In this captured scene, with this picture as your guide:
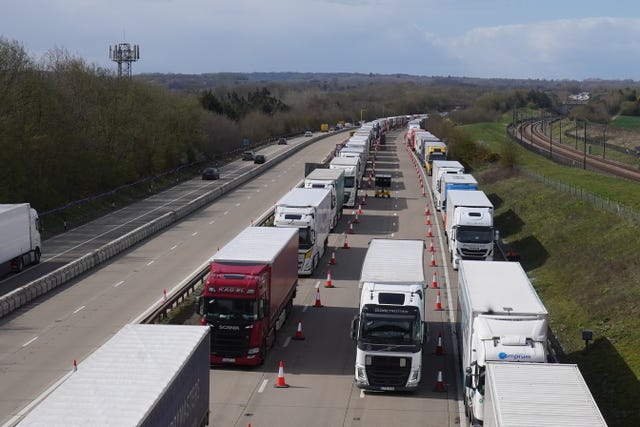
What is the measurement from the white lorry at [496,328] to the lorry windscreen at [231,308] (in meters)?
5.42

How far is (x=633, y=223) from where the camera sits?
121 ft

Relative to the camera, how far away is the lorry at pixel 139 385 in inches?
481

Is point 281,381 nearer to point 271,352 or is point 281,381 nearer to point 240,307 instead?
point 240,307

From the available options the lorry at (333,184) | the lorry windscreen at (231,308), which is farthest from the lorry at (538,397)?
the lorry at (333,184)

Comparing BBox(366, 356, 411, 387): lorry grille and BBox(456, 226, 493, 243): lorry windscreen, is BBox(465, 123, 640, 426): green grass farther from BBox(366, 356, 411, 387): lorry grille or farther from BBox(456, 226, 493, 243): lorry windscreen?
BBox(366, 356, 411, 387): lorry grille

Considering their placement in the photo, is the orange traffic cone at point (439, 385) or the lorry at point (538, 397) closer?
the lorry at point (538, 397)

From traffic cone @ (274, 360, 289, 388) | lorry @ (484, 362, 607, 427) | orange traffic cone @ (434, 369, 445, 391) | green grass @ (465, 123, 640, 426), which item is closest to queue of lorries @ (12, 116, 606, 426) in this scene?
lorry @ (484, 362, 607, 427)

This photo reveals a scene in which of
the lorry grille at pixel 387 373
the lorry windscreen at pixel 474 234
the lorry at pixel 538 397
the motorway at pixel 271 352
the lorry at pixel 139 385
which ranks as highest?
the lorry at pixel 139 385

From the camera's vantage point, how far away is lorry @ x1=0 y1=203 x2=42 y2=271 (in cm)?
3541

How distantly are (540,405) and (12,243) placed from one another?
2719 centimetres

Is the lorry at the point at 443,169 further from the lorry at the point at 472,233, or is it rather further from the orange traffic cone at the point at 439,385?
the orange traffic cone at the point at 439,385

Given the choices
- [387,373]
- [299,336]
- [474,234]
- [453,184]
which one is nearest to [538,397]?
[387,373]

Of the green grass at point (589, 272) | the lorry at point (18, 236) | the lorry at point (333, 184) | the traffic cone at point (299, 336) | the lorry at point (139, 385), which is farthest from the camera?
the lorry at point (333, 184)

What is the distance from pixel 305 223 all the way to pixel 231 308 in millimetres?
12654
